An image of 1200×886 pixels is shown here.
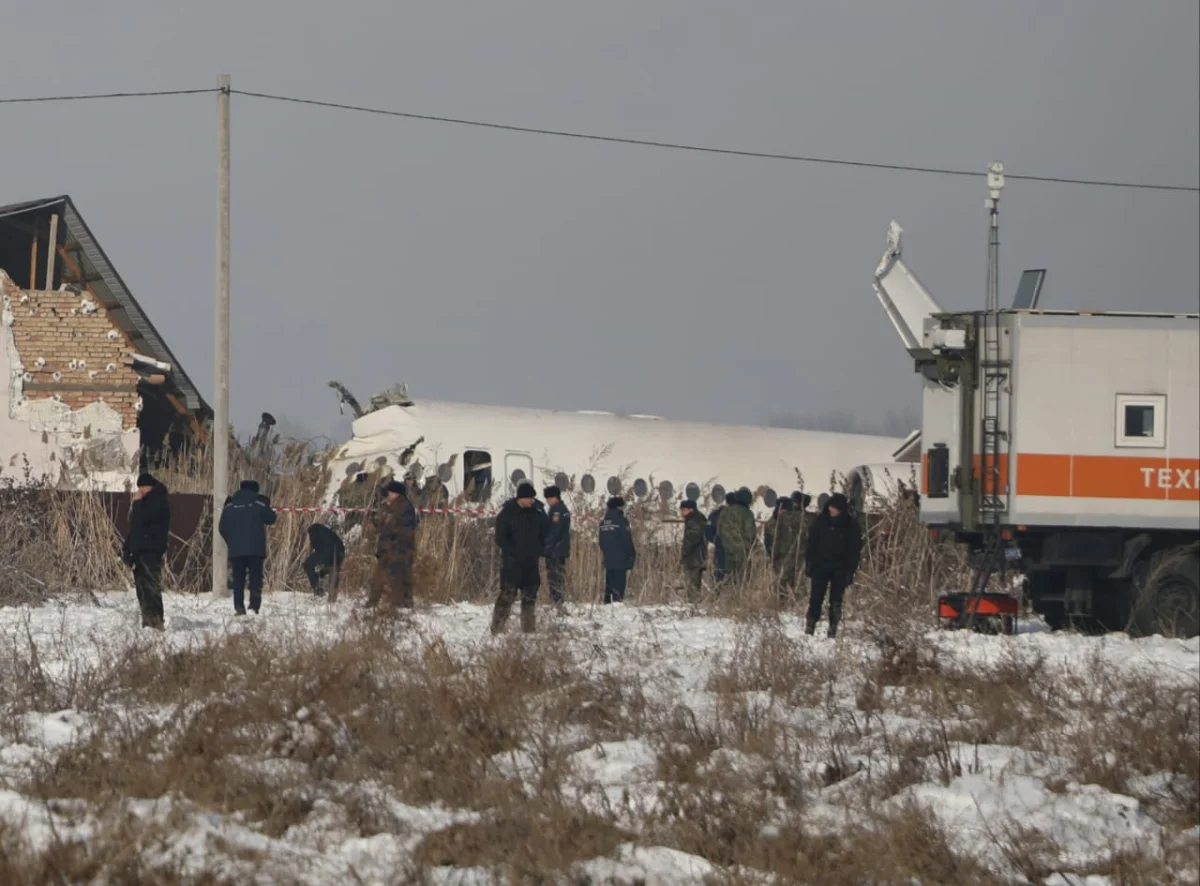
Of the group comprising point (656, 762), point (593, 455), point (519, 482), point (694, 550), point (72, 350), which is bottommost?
point (656, 762)

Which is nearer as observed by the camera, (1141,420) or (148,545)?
(148,545)

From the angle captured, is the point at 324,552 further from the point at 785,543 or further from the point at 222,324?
the point at 785,543

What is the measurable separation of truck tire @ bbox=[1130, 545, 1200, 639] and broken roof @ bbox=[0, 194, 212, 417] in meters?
20.4

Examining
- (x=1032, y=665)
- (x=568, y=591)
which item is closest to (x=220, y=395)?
(x=568, y=591)

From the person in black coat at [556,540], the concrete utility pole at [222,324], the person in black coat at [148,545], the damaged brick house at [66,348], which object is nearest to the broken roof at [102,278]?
the damaged brick house at [66,348]

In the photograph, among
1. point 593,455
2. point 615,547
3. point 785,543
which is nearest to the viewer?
point 785,543

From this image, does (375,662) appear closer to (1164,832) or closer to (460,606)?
(1164,832)

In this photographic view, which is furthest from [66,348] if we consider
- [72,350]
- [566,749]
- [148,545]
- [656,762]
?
[656,762]

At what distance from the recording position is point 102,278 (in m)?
33.5

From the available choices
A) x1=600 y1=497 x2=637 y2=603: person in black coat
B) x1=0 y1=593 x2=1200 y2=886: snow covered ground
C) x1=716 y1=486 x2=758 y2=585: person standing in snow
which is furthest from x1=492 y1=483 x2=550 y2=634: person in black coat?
x1=600 y1=497 x2=637 y2=603: person in black coat

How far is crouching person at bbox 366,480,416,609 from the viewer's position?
19125 millimetres

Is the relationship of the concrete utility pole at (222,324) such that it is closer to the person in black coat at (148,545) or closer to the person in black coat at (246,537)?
the person in black coat at (246,537)

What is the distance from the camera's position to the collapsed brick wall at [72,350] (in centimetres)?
3344

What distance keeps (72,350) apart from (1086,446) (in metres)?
20.6
